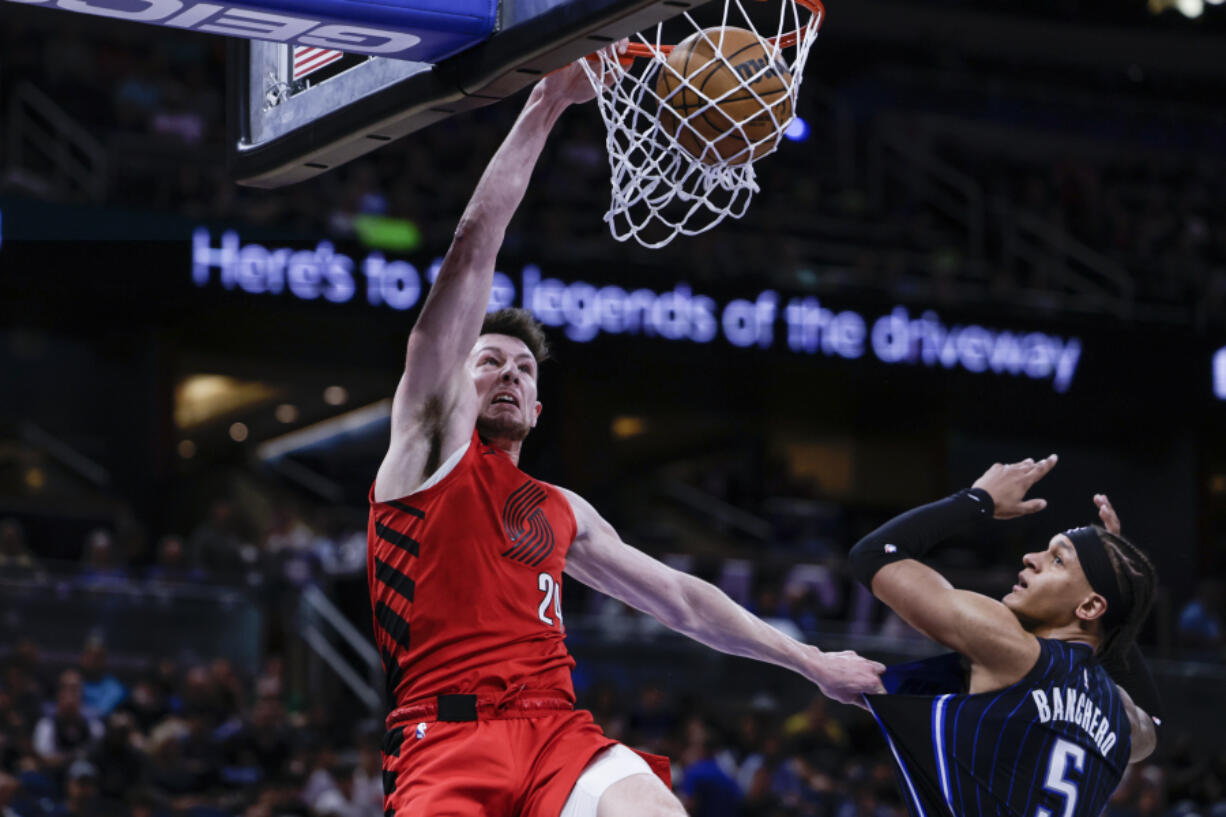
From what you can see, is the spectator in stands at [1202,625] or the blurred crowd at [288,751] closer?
the blurred crowd at [288,751]

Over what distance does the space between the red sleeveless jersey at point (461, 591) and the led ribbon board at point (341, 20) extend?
1070mm

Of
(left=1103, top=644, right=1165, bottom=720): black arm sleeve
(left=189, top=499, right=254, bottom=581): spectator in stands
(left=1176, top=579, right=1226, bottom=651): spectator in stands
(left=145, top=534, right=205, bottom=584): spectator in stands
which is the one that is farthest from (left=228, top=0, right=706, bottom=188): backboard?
(left=1176, top=579, right=1226, bottom=651): spectator in stands

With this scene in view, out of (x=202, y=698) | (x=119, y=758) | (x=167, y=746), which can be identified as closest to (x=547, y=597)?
(x=119, y=758)

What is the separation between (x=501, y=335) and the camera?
4672 mm

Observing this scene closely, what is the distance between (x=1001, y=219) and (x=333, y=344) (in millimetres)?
8348

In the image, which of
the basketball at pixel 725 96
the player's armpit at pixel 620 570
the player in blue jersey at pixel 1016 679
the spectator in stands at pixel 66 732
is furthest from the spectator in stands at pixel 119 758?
the basketball at pixel 725 96

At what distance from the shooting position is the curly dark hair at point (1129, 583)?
4.47 m

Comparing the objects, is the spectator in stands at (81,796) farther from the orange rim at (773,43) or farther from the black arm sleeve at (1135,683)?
the black arm sleeve at (1135,683)

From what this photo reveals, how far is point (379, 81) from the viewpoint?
4.37 meters

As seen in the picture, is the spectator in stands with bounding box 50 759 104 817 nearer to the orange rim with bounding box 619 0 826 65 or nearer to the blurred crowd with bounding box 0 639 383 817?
the blurred crowd with bounding box 0 639 383 817

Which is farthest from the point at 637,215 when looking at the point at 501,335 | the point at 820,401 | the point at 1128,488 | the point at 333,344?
the point at 501,335

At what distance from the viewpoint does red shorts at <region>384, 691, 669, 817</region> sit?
13.4 ft

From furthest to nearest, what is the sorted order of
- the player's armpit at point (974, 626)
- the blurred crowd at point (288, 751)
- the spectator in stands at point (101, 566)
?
the spectator in stands at point (101, 566), the blurred crowd at point (288, 751), the player's armpit at point (974, 626)

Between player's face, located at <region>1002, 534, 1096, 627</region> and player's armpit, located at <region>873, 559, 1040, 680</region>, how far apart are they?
12 cm
